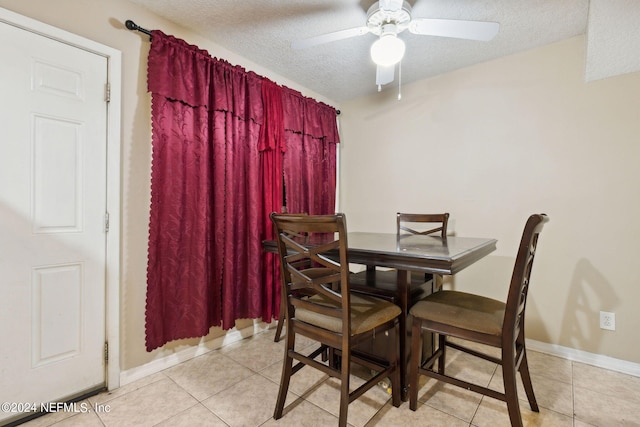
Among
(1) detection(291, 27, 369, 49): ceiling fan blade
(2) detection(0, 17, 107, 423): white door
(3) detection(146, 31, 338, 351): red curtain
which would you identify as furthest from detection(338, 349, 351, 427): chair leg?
(1) detection(291, 27, 369, 49): ceiling fan blade

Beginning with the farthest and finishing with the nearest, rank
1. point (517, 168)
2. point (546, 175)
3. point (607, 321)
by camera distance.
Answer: point (517, 168) → point (546, 175) → point (607, 321)

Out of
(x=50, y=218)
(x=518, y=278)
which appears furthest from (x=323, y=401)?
(x=50, y=218)

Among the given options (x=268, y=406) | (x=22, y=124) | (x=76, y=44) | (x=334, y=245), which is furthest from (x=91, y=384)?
(x=76, y=44)

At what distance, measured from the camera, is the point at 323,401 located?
1.60m

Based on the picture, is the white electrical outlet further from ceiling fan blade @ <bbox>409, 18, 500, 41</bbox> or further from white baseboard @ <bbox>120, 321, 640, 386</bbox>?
ceiling fan blade @ <bbox>409, 18, 500, 41</bbox>

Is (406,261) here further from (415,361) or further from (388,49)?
(388,49)

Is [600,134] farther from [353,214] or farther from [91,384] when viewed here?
[91,384]

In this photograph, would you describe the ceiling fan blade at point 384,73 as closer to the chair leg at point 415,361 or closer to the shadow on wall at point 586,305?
the chair leg at point 415,361

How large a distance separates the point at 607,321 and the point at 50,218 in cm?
358

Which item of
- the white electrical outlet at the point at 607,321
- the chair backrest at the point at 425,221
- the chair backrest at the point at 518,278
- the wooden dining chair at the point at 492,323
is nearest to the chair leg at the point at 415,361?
the wooden dining chair at the point at 492,323

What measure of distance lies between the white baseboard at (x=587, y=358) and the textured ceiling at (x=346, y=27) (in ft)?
7.63

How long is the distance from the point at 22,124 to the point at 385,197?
9.16 ft

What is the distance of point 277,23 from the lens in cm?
200

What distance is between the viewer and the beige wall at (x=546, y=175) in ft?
6.48
